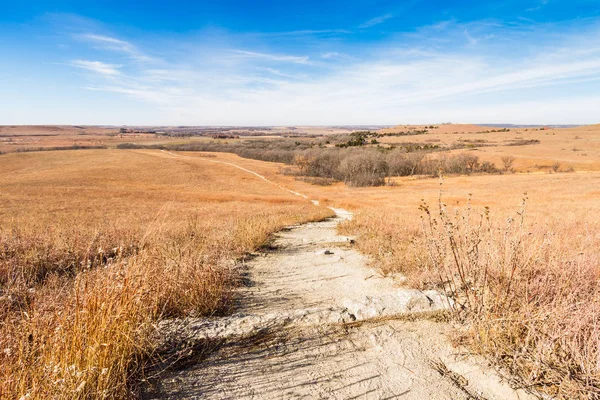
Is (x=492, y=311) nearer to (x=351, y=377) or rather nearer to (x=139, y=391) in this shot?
(x=351, y=377)

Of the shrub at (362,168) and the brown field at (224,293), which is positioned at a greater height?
the brown field at (224,293)

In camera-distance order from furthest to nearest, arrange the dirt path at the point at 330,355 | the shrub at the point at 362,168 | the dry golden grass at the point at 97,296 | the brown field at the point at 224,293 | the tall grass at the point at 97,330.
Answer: the shrub at the point at 362,168 < the dirt path at the point at 330,355 < the brown field at the point at 224,293 < the dry golden grass at the point at 97,296 < the tall grass at the point at 97,330

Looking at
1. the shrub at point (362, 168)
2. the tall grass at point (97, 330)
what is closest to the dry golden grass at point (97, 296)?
A: the tall grass at point (97, 330)

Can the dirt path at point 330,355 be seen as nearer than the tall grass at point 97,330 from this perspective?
No

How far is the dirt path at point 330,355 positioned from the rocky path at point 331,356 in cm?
1

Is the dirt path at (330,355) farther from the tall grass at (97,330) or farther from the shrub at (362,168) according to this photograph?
the shrub at (362,168)

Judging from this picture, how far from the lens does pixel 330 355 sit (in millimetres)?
3891

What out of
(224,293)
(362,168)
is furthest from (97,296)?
(362,168)

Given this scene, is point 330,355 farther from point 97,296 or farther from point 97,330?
point 97,296

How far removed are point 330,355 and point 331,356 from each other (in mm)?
22

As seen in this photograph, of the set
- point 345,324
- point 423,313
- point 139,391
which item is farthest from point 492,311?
point 139,391

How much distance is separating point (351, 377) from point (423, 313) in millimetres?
1909

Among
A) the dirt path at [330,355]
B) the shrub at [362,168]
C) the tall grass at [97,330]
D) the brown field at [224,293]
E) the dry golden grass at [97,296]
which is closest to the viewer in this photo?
the tall grass at [97,330]

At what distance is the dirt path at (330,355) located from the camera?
10.6ft
